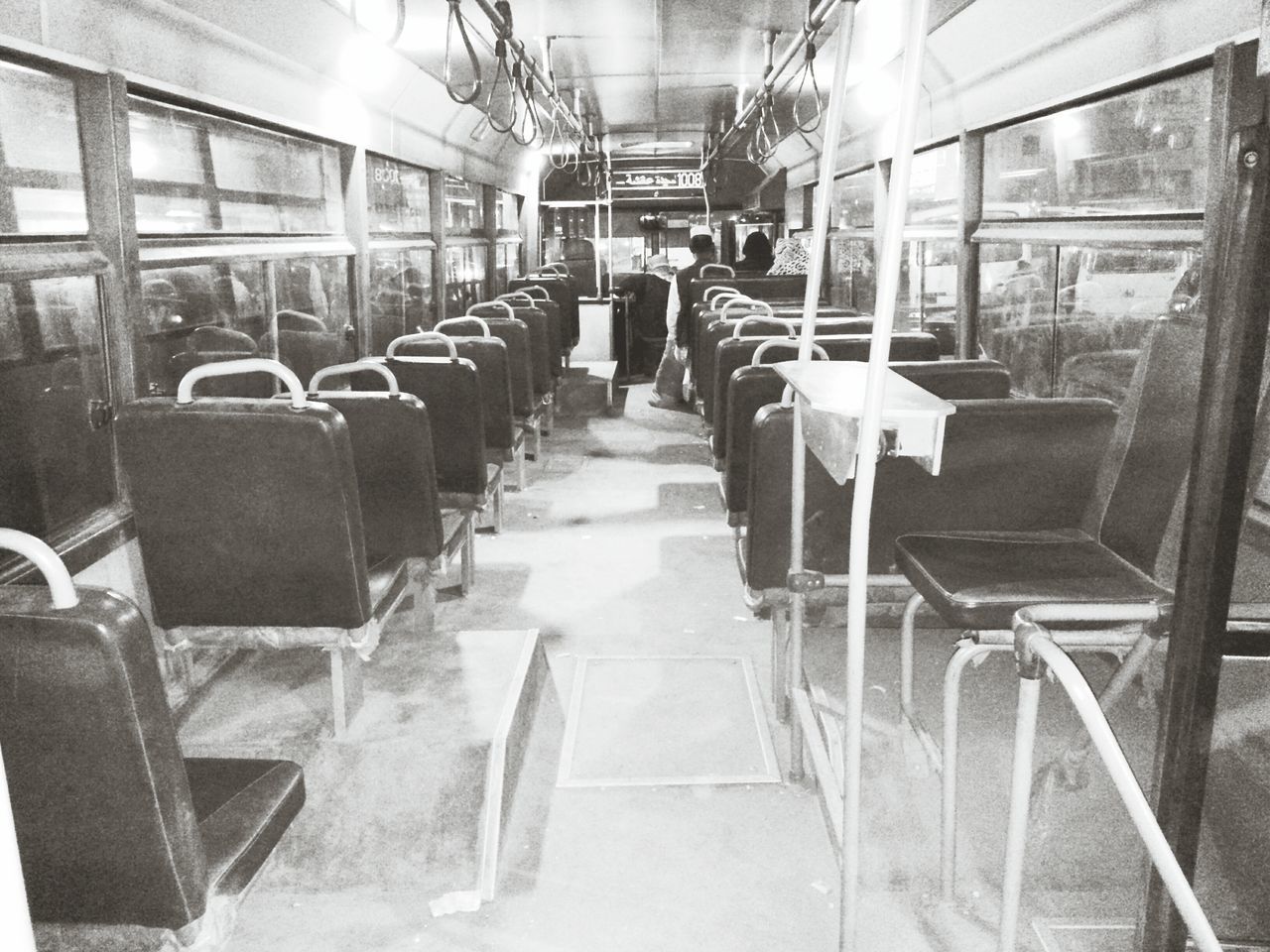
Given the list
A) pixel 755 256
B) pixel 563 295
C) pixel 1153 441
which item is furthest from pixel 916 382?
pixel 563 295

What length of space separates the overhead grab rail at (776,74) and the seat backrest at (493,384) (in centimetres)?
193

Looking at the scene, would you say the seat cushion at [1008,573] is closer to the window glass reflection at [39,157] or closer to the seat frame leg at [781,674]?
the seat frame leg at [781,674]

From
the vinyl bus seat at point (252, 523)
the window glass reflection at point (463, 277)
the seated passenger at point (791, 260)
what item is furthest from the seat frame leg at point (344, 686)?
the seated passenger at point (791, 260)

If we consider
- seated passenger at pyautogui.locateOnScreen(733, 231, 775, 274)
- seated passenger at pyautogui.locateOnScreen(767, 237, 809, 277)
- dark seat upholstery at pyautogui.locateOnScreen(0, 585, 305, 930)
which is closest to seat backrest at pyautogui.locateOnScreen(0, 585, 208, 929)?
dark seat upholstery at pyautogui.locateOnScreen(0, 585, 305, 930)

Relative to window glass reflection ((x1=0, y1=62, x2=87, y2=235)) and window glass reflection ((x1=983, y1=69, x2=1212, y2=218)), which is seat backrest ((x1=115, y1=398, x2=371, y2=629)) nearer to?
window glass reflection ((x1=0, y1=62, x2=87, y2=235))

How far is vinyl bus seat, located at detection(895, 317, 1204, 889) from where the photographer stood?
222 cm

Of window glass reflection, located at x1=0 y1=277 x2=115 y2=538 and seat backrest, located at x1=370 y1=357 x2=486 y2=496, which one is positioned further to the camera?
seat backrest, located at x1=370 y1=357 x2=486 y2=496

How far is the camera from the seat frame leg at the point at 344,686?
2.76 meters

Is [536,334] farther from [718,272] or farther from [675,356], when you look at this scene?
[718,272]

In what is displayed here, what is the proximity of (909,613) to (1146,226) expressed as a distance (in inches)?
58.0

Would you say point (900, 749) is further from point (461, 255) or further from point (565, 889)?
point (461, 255)

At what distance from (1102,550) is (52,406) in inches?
104

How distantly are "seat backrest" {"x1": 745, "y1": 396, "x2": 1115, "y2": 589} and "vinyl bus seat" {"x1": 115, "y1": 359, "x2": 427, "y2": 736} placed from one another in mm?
1054

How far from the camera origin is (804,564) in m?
3.09
